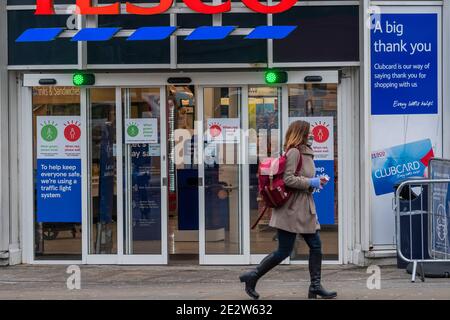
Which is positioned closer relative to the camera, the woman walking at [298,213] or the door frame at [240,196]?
the woman walking at [298,213]

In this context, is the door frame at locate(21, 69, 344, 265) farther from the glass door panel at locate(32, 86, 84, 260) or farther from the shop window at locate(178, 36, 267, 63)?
the shop window at locate(178, 36, 267, 63)

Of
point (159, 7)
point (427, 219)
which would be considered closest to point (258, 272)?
point (427, 219)

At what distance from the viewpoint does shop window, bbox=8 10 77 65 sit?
38.5 ft

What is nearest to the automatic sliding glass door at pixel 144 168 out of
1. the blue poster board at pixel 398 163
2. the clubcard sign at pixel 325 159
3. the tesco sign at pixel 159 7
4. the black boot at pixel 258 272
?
the tesco sign at pixel 159 7

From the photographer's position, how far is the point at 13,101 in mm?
12031

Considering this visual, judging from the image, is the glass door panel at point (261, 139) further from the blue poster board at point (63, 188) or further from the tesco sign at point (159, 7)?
the blue poster board at point (63, 188)

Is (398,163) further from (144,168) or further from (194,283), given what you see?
(144,168)

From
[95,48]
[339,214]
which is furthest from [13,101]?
[339,214]

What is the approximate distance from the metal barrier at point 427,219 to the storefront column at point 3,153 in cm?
541

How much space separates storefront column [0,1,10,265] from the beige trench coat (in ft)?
15.9

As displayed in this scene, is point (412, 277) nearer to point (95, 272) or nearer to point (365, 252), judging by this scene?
point (365, 252)

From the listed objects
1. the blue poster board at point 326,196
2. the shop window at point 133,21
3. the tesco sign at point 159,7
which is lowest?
the blue poster board at point 326,196

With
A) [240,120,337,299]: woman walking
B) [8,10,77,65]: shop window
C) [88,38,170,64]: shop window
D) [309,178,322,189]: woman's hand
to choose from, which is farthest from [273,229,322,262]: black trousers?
[8,10,77,65]: shop window

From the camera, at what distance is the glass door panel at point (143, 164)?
39.2 ft
